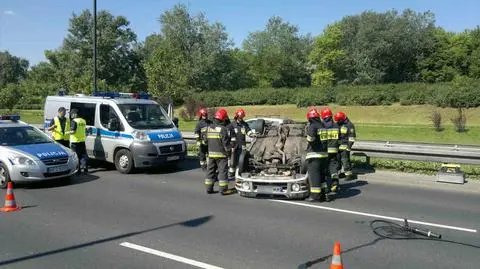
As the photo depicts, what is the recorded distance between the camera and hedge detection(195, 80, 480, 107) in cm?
4259

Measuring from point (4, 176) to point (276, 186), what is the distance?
5827 millimetres

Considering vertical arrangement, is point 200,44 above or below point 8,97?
above

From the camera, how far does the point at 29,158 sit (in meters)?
10.7

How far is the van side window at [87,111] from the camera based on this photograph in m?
14.1

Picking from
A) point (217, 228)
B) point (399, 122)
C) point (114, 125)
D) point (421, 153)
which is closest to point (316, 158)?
point (217, 228)

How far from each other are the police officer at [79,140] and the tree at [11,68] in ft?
421

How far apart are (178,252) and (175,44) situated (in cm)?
7055

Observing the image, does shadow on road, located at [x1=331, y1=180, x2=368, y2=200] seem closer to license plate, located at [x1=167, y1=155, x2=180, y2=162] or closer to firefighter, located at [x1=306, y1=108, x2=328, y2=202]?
firefighter, located at [x1=306, y1=108, x2=328, y2=202]

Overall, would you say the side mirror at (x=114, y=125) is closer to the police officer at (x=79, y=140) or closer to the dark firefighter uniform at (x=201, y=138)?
the police officer at (x=79, y=140)

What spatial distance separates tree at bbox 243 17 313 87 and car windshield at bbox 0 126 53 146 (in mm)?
70996

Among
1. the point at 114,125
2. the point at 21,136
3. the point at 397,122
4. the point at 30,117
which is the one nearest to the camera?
the point at 21,136

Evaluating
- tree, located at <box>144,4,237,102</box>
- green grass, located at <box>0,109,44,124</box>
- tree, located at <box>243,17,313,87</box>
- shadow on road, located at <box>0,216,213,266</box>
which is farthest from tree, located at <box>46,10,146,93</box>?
shadow on road, located at <box>0,216,213,266</box>

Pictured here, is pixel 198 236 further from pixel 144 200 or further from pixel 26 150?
pixel 26 150

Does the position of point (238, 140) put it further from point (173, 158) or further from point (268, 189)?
point (268, 189)
